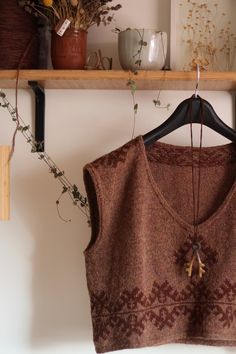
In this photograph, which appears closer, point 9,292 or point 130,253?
point 130,253

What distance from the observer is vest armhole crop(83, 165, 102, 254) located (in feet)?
2.81

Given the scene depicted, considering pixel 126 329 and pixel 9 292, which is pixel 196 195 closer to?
pixel 126 329

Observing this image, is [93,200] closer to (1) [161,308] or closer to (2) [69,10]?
(1) [161,308]

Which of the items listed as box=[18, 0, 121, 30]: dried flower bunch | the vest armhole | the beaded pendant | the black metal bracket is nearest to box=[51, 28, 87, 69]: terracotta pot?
box=[18, 0, 121, 30]: dried flower bunch

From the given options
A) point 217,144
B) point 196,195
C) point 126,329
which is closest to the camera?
point 126,329

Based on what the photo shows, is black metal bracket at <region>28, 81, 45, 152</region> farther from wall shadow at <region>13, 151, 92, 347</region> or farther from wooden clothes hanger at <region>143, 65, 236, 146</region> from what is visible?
wooden clothes hanger at <region>143, 65, 236, 146</region>

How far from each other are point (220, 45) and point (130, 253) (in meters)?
0.54

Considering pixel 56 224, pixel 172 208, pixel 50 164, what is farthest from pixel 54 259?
pixel 172 208

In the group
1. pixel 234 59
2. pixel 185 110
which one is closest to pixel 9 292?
pixel 185 110

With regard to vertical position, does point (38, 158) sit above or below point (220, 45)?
below

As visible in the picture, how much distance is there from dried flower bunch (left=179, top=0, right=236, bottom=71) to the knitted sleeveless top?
0.30 meters

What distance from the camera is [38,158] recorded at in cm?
109

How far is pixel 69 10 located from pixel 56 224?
50 cm

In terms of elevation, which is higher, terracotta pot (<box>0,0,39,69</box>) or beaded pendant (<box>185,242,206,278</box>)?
terracotta pot (<box>0,0,39,69</box>)
